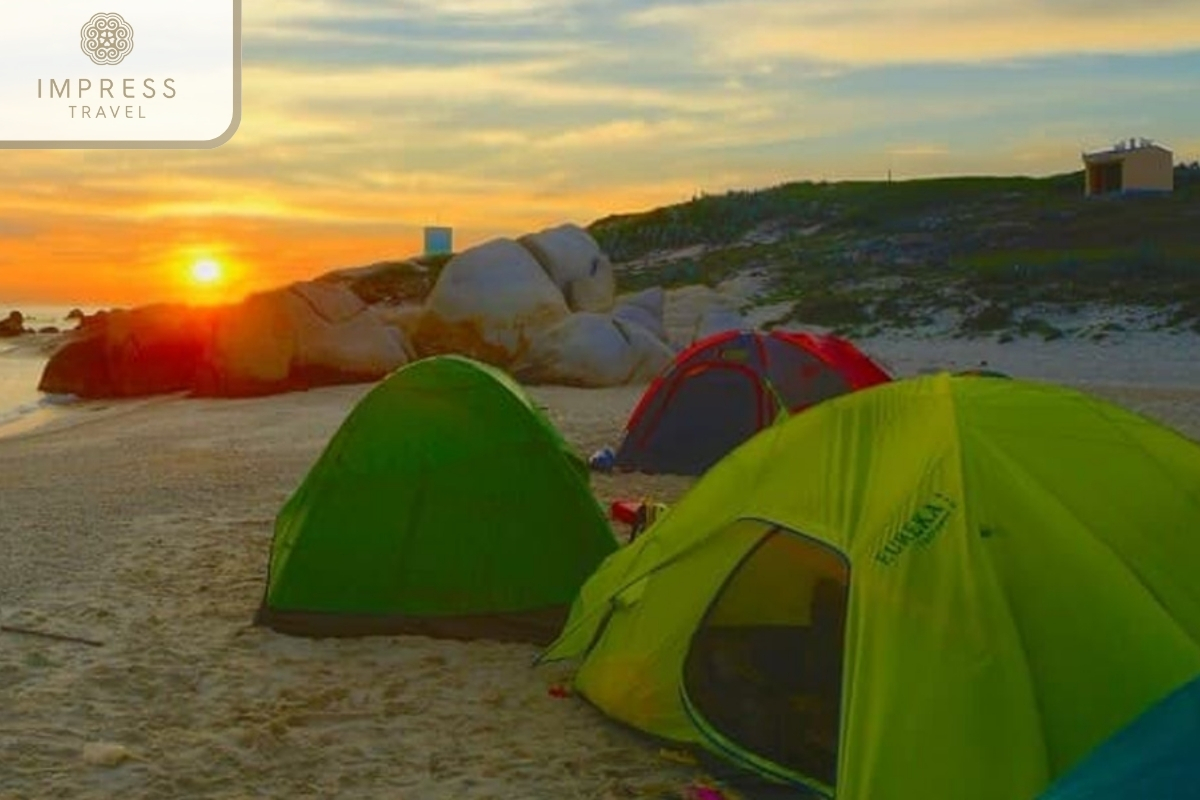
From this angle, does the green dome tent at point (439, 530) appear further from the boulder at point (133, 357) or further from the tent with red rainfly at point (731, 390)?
the boulder at point (133, 357)

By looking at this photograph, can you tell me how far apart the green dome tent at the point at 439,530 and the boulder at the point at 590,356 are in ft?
56.2

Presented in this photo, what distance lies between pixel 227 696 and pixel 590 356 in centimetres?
1885

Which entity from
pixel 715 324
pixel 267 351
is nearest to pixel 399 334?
pixel 267 351

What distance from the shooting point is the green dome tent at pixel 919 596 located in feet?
18.3

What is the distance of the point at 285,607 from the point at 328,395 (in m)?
17.2

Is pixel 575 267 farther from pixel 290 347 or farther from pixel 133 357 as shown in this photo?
pixel 133 357

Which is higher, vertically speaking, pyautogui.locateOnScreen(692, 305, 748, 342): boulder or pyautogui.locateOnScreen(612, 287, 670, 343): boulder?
pyautogui.locateOnScreen(612, 287, 670, 343): boulder

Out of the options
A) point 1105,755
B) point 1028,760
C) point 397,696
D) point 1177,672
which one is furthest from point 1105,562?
point 397,696

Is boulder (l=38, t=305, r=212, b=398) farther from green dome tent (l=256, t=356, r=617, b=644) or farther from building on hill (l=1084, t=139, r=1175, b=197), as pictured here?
building on hill (l=1084, t=139, r=1175, b=197)

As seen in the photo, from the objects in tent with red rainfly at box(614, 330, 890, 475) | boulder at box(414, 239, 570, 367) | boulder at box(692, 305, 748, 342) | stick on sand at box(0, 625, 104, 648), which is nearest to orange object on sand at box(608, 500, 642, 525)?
tent with red rainfly at box(614, 330, 890, 475)

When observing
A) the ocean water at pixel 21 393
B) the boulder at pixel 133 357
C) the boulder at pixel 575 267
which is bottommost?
the ocean water at pixel 21 393

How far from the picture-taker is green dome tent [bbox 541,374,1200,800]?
557 centimetres

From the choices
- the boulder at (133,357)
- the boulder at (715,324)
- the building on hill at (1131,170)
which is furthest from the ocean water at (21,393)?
the building on hill at (1131,170)

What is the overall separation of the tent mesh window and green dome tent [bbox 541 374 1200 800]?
1 centimetres
